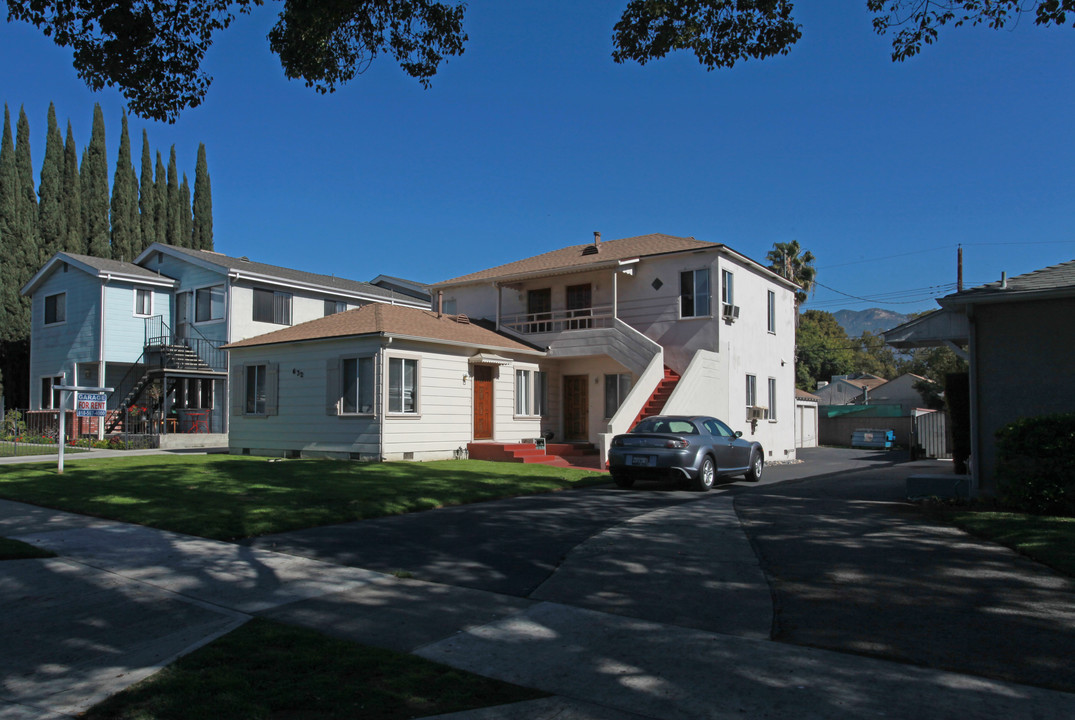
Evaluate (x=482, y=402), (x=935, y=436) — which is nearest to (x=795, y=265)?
(x=935, y=436)

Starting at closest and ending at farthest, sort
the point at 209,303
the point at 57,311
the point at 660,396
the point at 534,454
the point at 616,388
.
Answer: the point at 534,454 → the point at 660,396 → the point at 616,388 → the point at 209,303 → the point at 57,311

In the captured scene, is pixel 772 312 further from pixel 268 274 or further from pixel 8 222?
pixel 8 222

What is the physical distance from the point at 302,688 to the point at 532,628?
5.76ft

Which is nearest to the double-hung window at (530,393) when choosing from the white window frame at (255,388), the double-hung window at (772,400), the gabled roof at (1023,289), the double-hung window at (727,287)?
the double-hung window at (727,287)

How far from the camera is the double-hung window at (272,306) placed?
28.2 m

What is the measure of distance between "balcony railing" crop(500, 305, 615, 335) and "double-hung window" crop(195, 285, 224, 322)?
10.7 meters

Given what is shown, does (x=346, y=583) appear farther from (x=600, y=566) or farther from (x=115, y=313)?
(x=115, y=313)

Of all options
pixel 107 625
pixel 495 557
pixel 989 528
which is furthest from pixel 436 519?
pixel 989 528

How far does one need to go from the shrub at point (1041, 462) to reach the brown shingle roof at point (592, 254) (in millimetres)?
13185

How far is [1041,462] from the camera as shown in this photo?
30.3 ft

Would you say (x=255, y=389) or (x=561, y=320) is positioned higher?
(x=561, y=320)

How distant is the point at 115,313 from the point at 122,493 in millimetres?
19638

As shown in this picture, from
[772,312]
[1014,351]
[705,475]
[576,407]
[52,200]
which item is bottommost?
[705,475]

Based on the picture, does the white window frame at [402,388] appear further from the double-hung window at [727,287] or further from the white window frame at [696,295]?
the double-hung window at [727,287]
